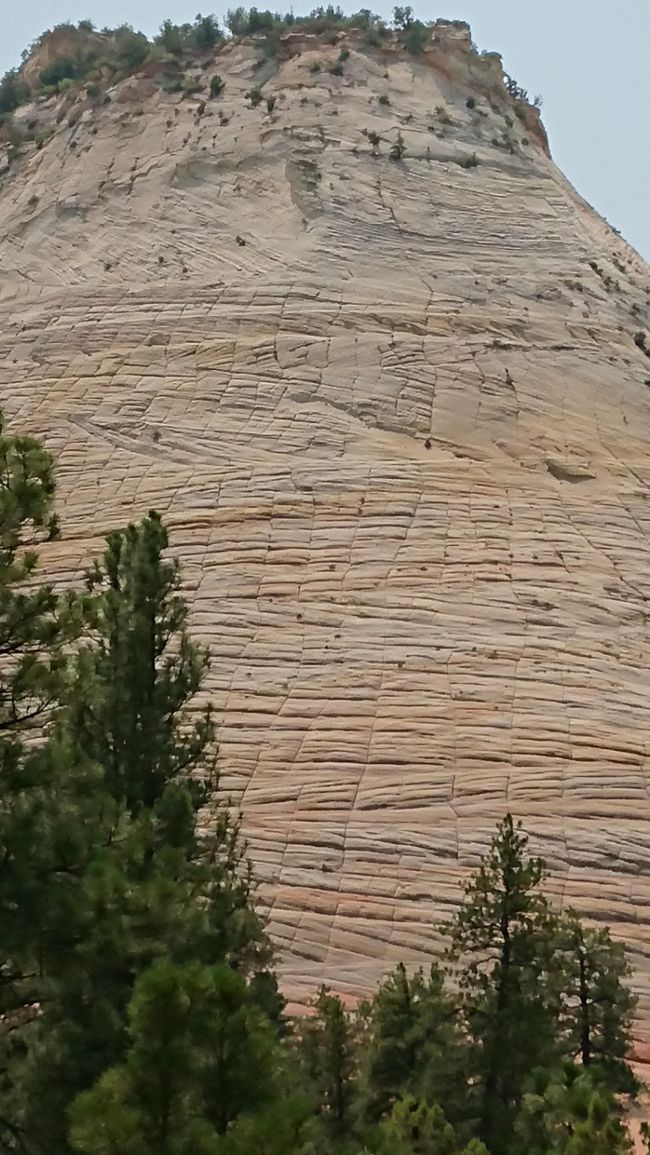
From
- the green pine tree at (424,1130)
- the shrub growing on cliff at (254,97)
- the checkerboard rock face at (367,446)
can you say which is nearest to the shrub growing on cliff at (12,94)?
the checkerboard rock face at (367,446)

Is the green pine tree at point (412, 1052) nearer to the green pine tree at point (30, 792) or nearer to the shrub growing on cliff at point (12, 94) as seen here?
the green pine tree at point (30, 792)

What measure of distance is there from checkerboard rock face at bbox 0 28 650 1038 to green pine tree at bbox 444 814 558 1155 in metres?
4.43

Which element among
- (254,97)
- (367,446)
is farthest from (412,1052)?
(254,97)

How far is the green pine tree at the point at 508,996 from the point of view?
35.9ft

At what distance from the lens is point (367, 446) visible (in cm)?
2652

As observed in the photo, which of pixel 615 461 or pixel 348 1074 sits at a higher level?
pixel 615 461

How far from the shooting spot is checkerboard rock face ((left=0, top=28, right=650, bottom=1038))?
17.8 m

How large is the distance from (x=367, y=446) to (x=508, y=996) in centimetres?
1655

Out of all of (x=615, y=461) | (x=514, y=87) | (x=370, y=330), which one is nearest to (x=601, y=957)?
(x=615, y=461)

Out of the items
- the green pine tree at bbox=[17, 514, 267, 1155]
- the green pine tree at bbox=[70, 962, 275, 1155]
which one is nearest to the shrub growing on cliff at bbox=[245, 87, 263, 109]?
the green pine tree at bbox=[17, 514, 267, 1155]

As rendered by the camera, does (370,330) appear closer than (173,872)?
No

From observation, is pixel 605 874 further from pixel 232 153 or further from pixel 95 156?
pixel 95 156

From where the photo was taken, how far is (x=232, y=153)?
38.4 m

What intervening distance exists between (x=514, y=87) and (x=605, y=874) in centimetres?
3920
